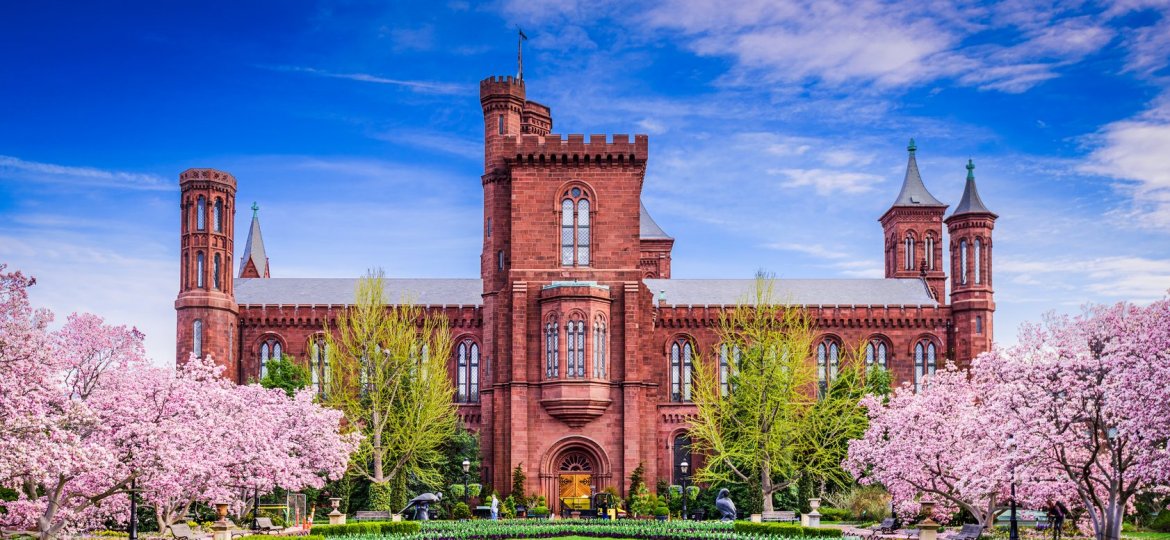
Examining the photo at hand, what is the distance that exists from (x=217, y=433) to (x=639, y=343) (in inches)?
945

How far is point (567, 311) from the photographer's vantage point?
51.3m

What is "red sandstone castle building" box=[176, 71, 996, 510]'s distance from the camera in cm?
5166

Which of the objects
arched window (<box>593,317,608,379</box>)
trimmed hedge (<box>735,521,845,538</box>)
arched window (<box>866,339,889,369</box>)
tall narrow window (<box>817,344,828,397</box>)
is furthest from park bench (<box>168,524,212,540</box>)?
arched window (<box>866,339,889,369</box>)

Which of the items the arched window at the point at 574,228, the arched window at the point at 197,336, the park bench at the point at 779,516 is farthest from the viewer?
the arched window at the point at 197,336

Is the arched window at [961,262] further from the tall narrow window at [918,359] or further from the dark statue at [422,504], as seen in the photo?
the dark statue at [422,504]

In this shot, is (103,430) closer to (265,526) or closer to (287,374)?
(265,526)

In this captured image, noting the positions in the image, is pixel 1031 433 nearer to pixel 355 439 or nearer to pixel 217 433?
pixel 217 433

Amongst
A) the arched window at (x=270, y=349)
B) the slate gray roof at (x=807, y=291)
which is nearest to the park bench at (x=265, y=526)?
the arched window at (x=270, y=349)

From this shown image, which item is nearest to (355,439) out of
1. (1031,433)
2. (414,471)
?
(414,471)

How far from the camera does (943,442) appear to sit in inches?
1437

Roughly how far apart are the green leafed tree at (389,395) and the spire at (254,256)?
80.0 feet

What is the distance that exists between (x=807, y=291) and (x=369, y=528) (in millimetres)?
35286

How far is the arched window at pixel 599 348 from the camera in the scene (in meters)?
51.5

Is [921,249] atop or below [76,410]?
atop
